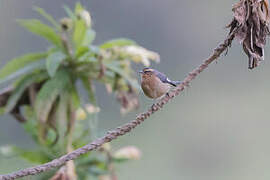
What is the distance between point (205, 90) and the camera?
55.4 ft

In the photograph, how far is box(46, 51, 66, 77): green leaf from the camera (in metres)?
3.00

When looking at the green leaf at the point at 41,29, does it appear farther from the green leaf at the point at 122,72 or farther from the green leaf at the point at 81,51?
the green leaf at the point at 122,72

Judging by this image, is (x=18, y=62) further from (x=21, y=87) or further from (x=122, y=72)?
(x=122, y=72)

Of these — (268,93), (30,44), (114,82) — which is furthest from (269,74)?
(114,82)

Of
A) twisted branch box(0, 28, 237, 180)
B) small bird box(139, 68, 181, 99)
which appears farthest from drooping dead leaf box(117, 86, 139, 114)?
twisted branch box(0, 28, 237, 180)

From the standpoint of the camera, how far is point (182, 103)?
1669 cm

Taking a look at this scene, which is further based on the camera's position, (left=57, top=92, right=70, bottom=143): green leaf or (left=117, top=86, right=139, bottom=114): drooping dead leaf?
(left=117, top=86, right=139, bottom=114): drooping dead leaf

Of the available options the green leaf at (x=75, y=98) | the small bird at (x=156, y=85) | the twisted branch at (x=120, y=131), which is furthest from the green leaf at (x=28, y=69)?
the twisted branch at (x=120, y=131)

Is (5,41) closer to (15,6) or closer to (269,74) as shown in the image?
(15,6)

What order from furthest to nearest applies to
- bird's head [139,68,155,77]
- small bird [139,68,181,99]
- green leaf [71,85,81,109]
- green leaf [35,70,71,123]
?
1. green leaf [71,85,81,109]
2. green leaf [35,70,71,123]
3. bird's head [139,68,155,77]
4. small bird [139,68,181,99]

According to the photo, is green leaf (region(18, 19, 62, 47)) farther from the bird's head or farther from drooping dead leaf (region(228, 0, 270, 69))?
drooping dead leaf (region(228, 0, 270, 69))

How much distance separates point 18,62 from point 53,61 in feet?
1.02

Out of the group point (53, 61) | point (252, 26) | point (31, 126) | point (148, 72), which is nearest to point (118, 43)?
point (53, 61)

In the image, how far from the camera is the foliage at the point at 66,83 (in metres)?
3.20
